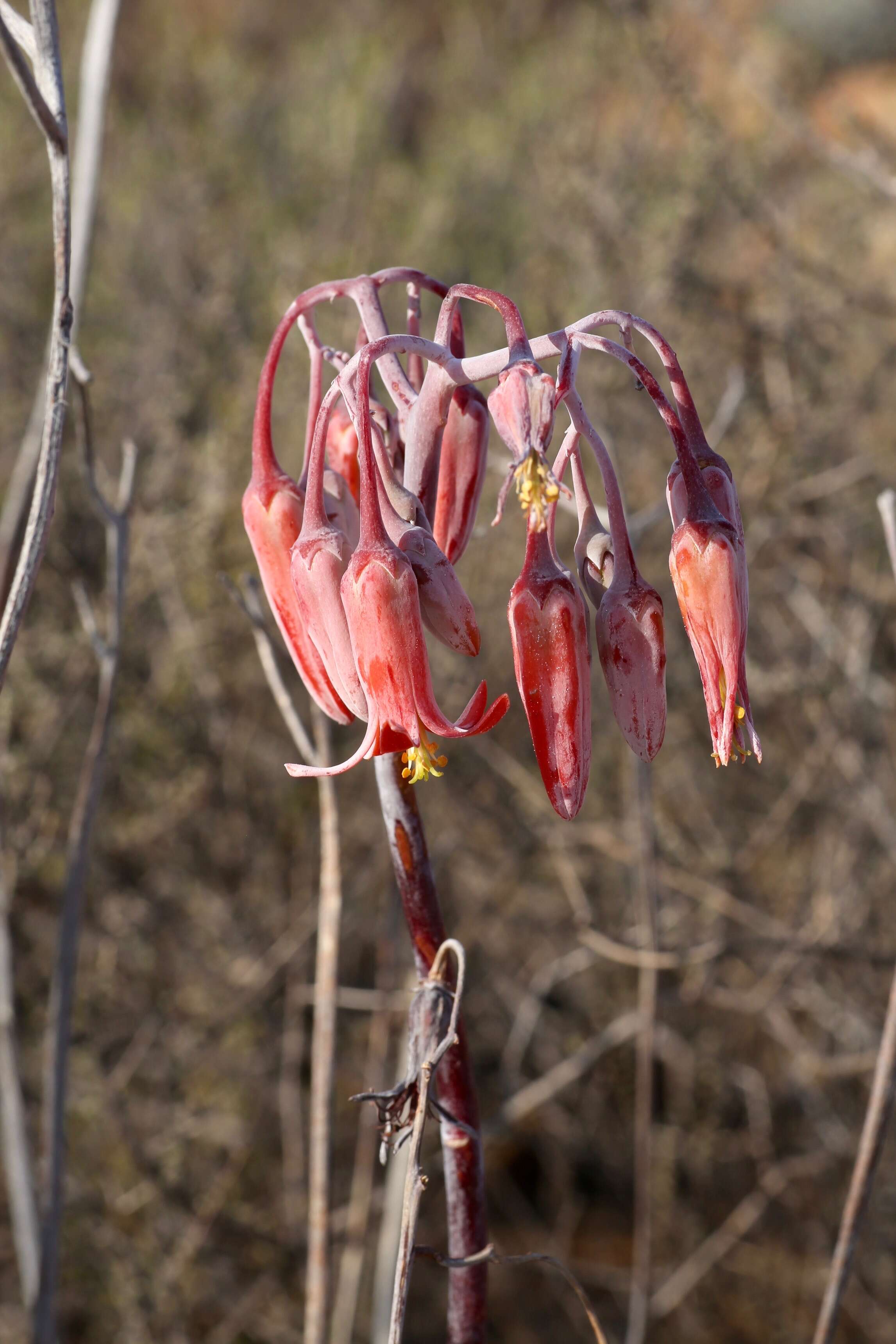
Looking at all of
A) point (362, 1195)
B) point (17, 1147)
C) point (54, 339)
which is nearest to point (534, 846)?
point (362, 1195)

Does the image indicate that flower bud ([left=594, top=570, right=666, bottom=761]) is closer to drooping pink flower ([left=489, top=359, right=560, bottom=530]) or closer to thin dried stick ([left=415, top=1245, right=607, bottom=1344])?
drooping pink flower ([left=489, top=359, right=560, bottom=530])

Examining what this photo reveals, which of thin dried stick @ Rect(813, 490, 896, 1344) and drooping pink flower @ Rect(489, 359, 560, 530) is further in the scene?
thin dried stick @ Rect(813, 490, 896, 1344)

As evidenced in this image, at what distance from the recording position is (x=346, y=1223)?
229 centimetres

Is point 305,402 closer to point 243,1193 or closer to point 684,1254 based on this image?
point 243,1193

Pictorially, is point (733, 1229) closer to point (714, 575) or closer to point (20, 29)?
point (714, 575)

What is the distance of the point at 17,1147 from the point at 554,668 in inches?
42.2

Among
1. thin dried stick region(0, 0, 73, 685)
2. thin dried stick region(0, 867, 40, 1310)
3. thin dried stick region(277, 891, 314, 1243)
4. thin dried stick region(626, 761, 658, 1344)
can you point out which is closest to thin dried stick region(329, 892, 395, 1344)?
thin dried stick region(277, 891, 314, 1243)

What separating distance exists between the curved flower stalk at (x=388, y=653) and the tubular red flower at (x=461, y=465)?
90 millimetres

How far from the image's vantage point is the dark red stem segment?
35.4 inches

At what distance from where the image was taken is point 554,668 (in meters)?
0.82

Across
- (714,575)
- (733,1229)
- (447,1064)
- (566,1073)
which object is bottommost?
(733,1229)

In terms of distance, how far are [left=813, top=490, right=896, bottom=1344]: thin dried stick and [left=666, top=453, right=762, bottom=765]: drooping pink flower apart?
393 mm

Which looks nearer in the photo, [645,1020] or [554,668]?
[554,668]

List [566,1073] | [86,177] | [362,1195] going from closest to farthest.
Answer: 1. [86,177]
2. [362,1195]
3. [566,1073]
